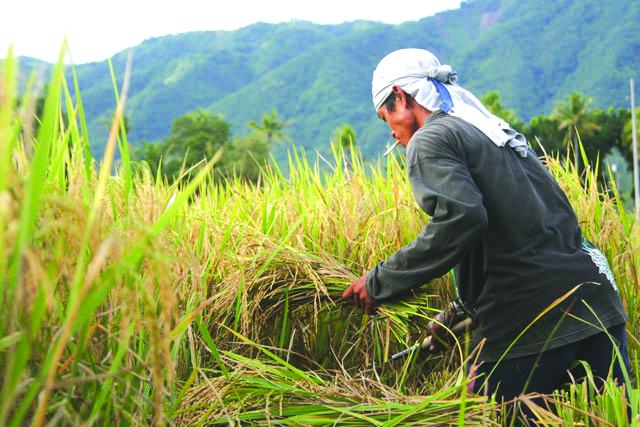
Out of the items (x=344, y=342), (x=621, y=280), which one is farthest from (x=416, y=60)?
(x=621, y=280)

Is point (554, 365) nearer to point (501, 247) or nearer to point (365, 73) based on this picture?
point (501, 247)

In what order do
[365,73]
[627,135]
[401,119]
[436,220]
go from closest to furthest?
[436,220] < [401,119] < [627,135] < [365,73]

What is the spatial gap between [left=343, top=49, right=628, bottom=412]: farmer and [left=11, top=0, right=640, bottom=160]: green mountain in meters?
116

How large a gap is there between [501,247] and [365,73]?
16563cm

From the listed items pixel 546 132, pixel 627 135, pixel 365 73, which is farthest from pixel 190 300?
pixel 365 73

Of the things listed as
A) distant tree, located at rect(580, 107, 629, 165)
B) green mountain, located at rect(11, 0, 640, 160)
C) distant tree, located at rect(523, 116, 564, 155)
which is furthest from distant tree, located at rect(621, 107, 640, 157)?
green mountain, located at rect(11, 0, 640, 160)

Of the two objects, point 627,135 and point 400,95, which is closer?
point 400,95

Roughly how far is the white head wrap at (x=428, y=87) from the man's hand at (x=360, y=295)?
2.24ft

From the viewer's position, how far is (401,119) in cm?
233

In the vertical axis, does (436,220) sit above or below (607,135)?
below

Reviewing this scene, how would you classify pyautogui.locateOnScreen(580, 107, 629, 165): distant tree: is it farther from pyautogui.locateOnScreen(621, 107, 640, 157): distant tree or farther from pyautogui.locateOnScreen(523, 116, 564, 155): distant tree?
pyautogui.locateOnScreen(523, 116, 564, 155): distant tree

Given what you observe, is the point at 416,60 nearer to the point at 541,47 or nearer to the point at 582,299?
the point at 582,299

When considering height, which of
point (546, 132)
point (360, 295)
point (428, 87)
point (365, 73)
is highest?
point (365, 73)

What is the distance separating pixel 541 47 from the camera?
152 metres
